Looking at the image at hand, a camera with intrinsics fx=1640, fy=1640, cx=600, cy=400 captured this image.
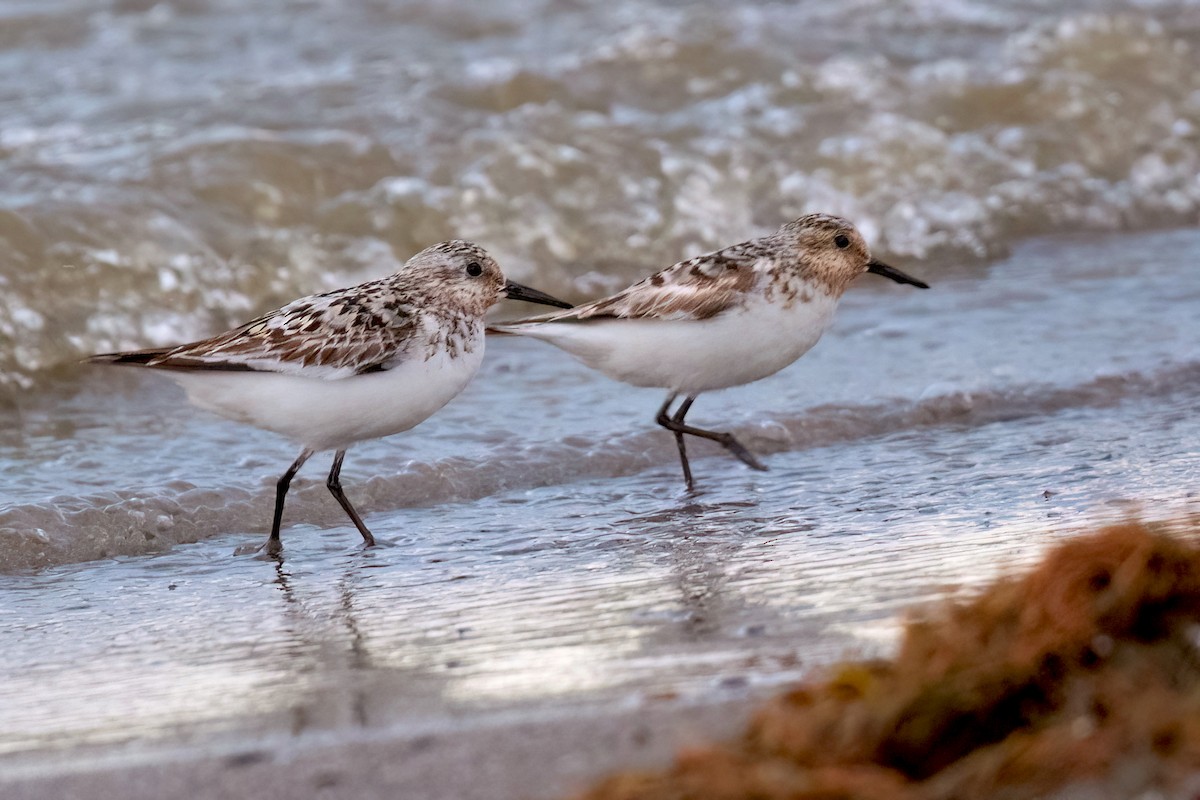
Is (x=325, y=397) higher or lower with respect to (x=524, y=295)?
lower

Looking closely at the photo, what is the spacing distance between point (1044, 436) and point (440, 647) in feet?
9.17

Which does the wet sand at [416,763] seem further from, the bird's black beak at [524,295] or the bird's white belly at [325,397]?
the bird's black beak at [524,295]

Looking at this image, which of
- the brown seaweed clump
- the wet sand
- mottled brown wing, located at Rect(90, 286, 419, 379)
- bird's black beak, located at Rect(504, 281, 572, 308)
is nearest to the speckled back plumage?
mottled brown wing, located at Rect(90, 286, 419, 379)

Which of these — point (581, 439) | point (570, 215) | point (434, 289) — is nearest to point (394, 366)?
point (434, 289)

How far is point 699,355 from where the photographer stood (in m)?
5.32

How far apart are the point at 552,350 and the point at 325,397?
2.54 m

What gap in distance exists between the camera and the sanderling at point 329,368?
4.63m

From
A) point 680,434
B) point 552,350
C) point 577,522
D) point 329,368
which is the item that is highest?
point 329,368

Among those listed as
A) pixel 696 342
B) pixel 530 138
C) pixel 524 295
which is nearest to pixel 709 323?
pixel 696 342

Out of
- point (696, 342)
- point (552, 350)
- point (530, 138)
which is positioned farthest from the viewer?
point (530, 138)

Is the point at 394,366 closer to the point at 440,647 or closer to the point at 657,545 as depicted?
the point at 657,545

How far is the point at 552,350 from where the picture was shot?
7.11m

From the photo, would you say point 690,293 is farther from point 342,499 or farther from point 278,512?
point 278,512

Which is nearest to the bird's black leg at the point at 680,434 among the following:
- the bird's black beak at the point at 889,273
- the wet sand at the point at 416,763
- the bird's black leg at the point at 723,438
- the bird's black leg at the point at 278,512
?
the bird's black leg at the point at 723,438
